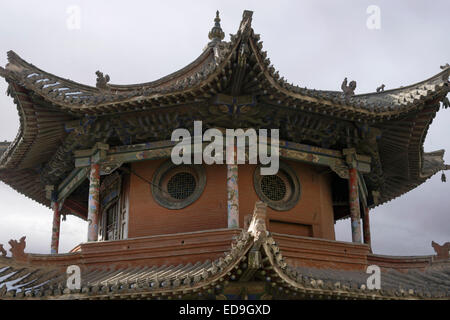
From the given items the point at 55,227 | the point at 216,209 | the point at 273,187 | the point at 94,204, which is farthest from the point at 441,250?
the point at 55,227

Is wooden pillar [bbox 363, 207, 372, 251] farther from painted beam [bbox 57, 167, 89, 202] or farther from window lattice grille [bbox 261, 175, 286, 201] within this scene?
painted beam [bbox 57, 167, 89, 202]

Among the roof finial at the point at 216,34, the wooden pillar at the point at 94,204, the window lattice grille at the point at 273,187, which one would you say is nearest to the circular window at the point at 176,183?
the wooden pillar at the point at 94,204

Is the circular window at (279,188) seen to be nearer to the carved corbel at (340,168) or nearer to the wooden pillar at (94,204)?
the carved corbel at (340,168)

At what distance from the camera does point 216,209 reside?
478 inches

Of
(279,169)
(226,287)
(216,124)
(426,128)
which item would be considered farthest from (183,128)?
(426,128)

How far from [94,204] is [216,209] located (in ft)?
8.71

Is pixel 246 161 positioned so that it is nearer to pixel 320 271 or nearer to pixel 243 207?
pixel 243 207

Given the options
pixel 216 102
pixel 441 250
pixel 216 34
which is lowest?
pixel 441 250

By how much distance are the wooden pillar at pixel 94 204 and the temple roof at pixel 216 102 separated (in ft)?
2.25

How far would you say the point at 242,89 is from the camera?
11469 millimetres

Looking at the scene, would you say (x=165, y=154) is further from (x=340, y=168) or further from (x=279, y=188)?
(x=340, y=168)

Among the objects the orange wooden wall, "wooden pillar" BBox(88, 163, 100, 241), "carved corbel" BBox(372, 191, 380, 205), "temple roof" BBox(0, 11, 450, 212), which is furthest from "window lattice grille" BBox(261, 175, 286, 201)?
"carved corbel" BBox(372, 191, 380, 205)

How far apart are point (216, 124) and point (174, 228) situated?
2409 mm

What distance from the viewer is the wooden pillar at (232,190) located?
11.4 metres
